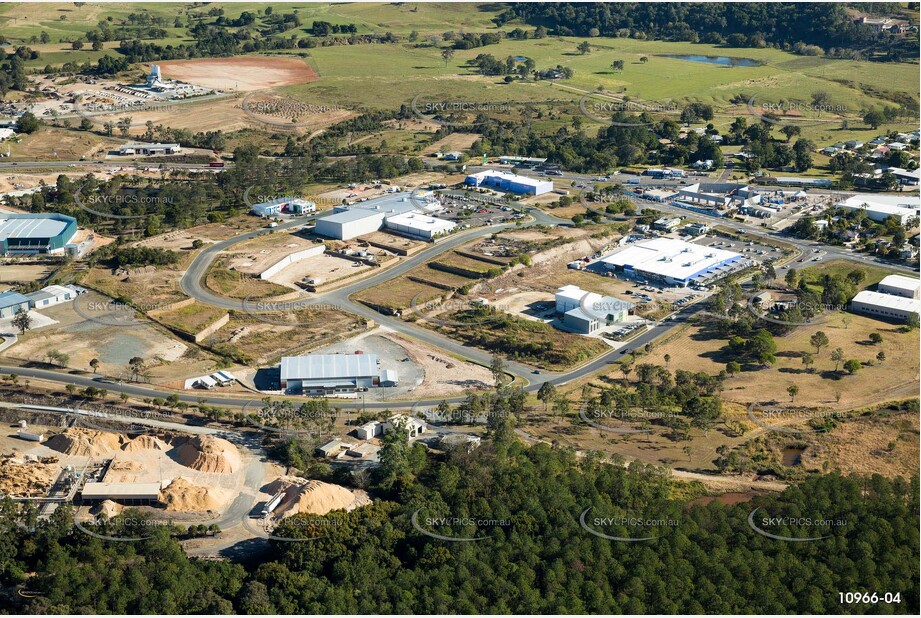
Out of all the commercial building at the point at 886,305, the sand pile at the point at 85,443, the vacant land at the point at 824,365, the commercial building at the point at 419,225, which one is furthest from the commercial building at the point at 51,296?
the commercial building at the point at 886,305

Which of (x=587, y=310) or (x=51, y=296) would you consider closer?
(x=587, y=310)

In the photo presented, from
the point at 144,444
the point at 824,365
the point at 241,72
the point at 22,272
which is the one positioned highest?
the point at 241,72

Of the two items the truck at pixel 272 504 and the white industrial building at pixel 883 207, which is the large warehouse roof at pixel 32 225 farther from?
the white industrial building at pixel 883 207

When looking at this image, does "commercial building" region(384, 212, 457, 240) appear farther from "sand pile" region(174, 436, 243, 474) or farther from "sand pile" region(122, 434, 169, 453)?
"sand pile" region(122, 434, 169, 453)

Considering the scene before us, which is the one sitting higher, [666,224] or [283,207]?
[666,224]

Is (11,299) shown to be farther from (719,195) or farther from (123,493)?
(719,195)

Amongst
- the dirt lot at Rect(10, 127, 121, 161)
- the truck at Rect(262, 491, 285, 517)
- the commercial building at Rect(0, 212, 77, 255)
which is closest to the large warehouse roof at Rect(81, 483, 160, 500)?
the truck at Rect(262, 491, 285, 517)

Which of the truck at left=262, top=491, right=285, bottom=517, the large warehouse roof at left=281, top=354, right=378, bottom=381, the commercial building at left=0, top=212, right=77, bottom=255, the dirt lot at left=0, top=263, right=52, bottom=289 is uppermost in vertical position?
the commercial building at left=0, top=212, right=77, bottom=255

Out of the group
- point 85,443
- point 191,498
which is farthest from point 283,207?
point 191,498

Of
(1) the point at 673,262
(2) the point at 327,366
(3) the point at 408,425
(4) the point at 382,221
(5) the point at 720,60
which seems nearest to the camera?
(3) the point at 408,425
